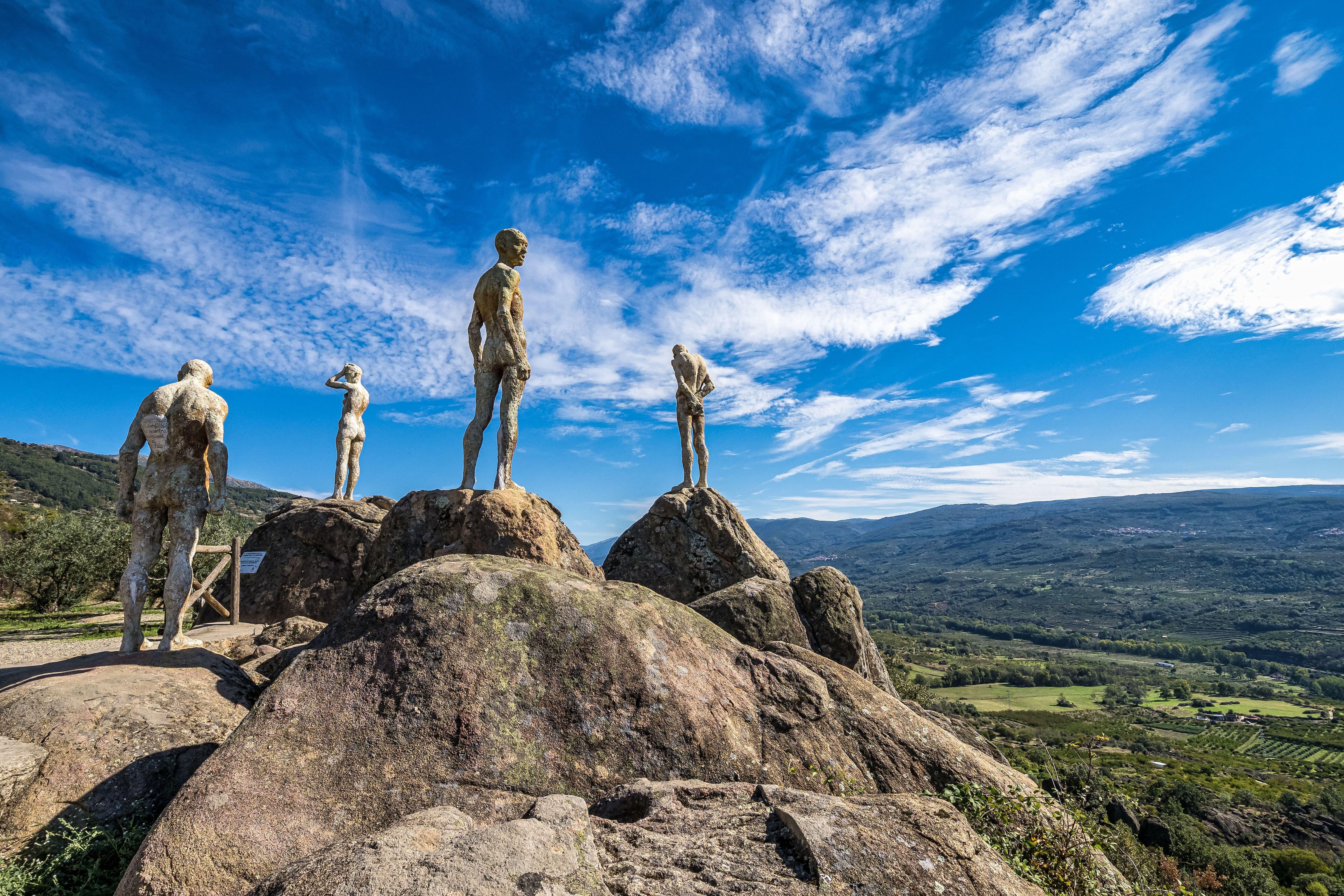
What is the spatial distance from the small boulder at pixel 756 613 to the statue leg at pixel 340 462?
14.2 m

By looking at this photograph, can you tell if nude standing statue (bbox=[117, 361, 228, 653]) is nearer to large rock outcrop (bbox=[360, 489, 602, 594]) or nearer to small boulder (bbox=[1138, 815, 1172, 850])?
large rock outcrop (bbox=[360, 489, 602, 594])

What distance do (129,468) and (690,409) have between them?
13.8 meters

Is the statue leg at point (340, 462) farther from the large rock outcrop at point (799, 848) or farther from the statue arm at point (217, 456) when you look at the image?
the large rock outcrop at point (799, 848)

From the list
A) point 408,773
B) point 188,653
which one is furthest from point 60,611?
point 408,773

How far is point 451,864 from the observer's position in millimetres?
3295

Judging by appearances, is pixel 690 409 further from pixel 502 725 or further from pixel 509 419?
pixel 502 725

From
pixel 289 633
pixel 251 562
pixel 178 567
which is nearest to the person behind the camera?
pixel 178 567

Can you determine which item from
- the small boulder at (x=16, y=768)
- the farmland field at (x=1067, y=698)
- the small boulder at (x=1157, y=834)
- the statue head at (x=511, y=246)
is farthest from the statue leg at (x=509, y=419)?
the farmland field at (x=1067, y=698)

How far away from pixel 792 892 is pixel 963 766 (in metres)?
3.85

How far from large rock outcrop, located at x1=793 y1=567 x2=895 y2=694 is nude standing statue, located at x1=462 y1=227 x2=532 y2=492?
645cm

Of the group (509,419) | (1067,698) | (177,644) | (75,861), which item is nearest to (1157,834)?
(509,419)

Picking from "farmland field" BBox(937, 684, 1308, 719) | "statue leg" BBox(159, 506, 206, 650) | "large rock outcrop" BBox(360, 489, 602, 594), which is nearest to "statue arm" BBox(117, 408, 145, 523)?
"statue leg" BBox(159, 506, 206, 650)

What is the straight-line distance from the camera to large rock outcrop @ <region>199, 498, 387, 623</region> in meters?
16.3

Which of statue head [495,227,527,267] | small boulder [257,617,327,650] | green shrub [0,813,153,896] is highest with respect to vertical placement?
statue head [495,227,527,267]
